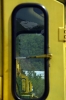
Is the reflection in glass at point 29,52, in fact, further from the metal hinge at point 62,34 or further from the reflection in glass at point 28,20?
the metal hinge at point 62,34

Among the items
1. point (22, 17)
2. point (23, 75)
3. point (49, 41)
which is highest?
point (22, 17)

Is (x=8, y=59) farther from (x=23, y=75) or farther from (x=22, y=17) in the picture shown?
(x=22, y=17)

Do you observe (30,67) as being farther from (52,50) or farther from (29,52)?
(52,50)

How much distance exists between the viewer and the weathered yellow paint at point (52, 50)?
246cm

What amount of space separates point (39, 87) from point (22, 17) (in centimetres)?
61

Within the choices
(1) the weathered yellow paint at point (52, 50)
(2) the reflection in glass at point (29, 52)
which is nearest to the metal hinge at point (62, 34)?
(1) the weathered yellow paint at point (52, 50)

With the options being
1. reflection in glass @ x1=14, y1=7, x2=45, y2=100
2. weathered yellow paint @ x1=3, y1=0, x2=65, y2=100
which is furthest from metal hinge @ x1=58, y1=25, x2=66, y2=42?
reflection in glass @ x1=14, y1=7, x2=45, y2=100

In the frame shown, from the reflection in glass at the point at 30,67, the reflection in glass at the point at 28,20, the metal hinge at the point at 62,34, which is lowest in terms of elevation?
Result: the reflection in glass at the point at 30,67

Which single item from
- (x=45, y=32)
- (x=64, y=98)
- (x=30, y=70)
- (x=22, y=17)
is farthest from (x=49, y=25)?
(x=64, y=98)

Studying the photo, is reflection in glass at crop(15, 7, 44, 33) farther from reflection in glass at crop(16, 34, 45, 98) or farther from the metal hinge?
the metal hinge

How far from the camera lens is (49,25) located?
2.46 metres

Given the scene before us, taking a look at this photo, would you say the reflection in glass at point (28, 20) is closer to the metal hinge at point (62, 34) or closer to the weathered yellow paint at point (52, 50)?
the weathered yellow paint at point (52, 50)

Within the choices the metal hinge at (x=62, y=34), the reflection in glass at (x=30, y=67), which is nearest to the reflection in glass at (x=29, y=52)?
the reflection in glass at (x=30, y=67)

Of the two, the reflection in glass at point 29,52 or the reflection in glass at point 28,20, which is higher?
the reflection in glass at point 28,20
